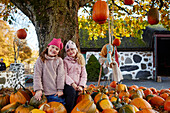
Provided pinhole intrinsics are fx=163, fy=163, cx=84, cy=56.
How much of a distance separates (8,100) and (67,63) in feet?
3.53

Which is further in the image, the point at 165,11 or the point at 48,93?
Result: the point at 165,11

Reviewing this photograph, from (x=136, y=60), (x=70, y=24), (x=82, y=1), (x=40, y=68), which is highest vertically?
(x=82, y=1)

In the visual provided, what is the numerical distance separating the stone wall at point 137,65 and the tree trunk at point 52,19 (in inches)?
323

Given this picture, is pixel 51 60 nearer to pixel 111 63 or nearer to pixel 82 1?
pixel 82 1

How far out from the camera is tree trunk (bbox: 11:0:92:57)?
3.10 metres

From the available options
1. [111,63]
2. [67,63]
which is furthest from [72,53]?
[111,63]

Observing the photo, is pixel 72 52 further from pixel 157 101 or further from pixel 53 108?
pixel 157 101

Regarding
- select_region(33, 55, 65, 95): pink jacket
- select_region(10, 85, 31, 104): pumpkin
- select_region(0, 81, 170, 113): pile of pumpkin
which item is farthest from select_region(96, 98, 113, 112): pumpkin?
select_region(10, 85, 31, 104): pumpkin

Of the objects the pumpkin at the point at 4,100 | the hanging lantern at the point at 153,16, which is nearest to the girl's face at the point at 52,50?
the pumpkin at the point at 4,100

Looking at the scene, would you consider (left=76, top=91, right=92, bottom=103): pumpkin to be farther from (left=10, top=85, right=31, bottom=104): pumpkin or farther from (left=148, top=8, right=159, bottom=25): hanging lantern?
(left=148, top=8, right=159, bottom=25): hanging lantern

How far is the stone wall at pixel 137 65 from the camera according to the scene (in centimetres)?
1127

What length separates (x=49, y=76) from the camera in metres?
2.47

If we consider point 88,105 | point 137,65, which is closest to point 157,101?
point 88,105

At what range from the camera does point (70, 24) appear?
3.21m
